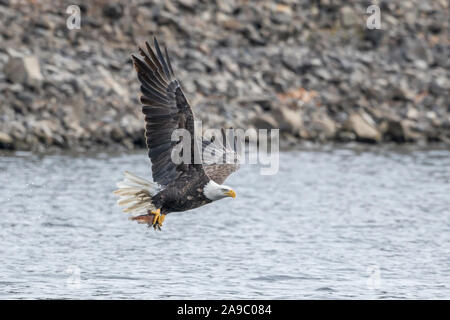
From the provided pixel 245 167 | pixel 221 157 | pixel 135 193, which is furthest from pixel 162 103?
pixel 245 167

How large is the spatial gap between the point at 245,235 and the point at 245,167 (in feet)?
21.6

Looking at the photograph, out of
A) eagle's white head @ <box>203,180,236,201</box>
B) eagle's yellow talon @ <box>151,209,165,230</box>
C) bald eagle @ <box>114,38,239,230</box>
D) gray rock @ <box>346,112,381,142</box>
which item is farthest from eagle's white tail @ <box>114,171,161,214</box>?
gray rock @ <box>346,112,381,142</box>

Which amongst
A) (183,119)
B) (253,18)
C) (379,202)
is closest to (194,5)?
(253,18)

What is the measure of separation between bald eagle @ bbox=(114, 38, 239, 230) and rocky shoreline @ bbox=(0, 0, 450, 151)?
9888mm

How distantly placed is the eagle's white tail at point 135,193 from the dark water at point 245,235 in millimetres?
1035

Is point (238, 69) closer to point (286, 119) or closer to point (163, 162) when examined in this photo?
point (286, 119)

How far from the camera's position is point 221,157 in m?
13.4

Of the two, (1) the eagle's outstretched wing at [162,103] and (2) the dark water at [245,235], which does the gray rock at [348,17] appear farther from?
(1) the eagle's outstretched wing at [162,103]

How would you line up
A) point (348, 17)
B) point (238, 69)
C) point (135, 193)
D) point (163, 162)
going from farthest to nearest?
point (348, 17), point (238, 69), point (135, 193), point (163, 162)

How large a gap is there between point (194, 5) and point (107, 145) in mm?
6330

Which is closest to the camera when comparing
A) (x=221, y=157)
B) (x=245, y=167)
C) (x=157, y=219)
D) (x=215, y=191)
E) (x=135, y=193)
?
(x=215, y=191)

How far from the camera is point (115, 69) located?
24750 mm

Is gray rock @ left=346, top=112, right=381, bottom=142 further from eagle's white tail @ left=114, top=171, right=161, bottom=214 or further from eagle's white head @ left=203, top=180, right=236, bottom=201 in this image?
eagle's white head @ left=203, top=180, right=236, bottom=201

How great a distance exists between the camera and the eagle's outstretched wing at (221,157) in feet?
42.6
